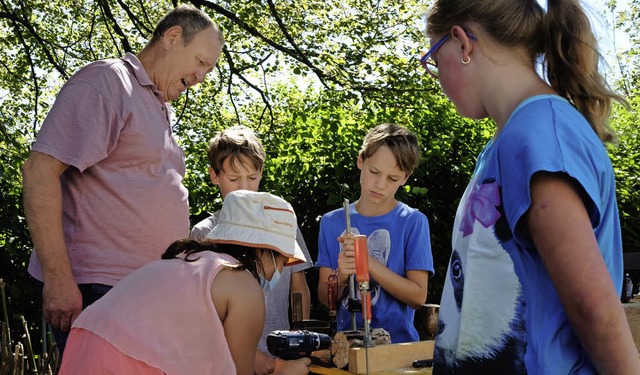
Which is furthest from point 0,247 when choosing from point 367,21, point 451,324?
point 367,21

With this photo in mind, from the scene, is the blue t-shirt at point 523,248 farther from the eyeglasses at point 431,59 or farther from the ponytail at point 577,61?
the eyeglasses at point 431,59

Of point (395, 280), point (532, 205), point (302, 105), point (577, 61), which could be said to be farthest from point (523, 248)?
point (302, 105)

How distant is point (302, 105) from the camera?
31.3 ft

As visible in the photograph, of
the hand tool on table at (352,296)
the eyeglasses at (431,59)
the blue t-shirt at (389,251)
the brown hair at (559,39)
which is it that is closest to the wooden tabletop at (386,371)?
the hand tool on table at (352,296)

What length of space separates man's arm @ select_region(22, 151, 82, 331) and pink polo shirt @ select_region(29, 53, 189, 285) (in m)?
0.08

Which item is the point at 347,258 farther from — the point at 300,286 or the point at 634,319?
the point at 634,319

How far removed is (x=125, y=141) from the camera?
2686mm

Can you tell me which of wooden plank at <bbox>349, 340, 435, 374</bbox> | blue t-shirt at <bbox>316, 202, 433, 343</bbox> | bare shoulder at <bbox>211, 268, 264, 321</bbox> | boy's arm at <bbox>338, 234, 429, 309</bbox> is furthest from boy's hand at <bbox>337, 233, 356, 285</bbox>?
bare shoulder at <bbox>211, 268, 264, 321</bbox>

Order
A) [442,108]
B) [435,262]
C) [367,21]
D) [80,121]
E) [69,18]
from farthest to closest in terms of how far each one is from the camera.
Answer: [69,18] → [367,21] → [442,108] → [435,262] → [80,121]

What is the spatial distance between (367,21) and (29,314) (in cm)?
671

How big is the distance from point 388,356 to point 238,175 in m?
1.44

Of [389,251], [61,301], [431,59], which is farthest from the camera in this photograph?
[389,251]

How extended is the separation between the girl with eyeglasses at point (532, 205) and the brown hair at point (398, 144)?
1851 millimetres

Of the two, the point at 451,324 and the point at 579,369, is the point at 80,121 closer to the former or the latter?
the point at 451,324
